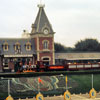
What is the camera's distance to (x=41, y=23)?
6166 cm

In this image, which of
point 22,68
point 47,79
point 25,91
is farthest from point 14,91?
point 22,68

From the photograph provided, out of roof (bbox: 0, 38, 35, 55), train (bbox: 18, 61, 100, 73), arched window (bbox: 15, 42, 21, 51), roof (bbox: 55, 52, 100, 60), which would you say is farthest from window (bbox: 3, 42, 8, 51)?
train (bbox: 18, 61, 100, 73)

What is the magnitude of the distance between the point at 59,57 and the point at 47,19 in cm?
976

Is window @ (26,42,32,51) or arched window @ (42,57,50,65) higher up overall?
window @ (26,42,32,51)

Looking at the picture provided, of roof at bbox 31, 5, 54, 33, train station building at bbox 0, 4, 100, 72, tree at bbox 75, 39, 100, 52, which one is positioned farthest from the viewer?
tree at bbox 75, 39, 100, 52

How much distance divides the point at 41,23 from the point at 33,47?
597cm

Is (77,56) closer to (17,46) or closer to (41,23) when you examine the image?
(41,23)

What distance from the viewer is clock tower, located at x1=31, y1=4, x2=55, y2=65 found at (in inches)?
2368

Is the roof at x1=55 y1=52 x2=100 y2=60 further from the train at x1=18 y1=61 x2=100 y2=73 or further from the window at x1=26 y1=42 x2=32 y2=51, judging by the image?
the train at x1=18 y1=61 x2=100 y2=73

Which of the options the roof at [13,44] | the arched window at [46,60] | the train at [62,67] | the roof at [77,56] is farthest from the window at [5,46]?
the train at [62,67]

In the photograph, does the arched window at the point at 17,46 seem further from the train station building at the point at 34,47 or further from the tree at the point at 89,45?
the tree at the point at 89,45

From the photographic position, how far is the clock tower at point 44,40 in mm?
60156

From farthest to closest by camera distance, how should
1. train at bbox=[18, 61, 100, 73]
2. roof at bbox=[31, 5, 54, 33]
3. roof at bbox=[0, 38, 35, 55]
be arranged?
roof at bbox=[31, 5, 54, 33] → roof at bbox=[0, 38, 35, 55] → train at bbox=[18, 61, 100, 73]

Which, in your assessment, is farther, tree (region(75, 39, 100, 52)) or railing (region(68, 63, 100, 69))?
tree (region(75, 39, 100, 52))
